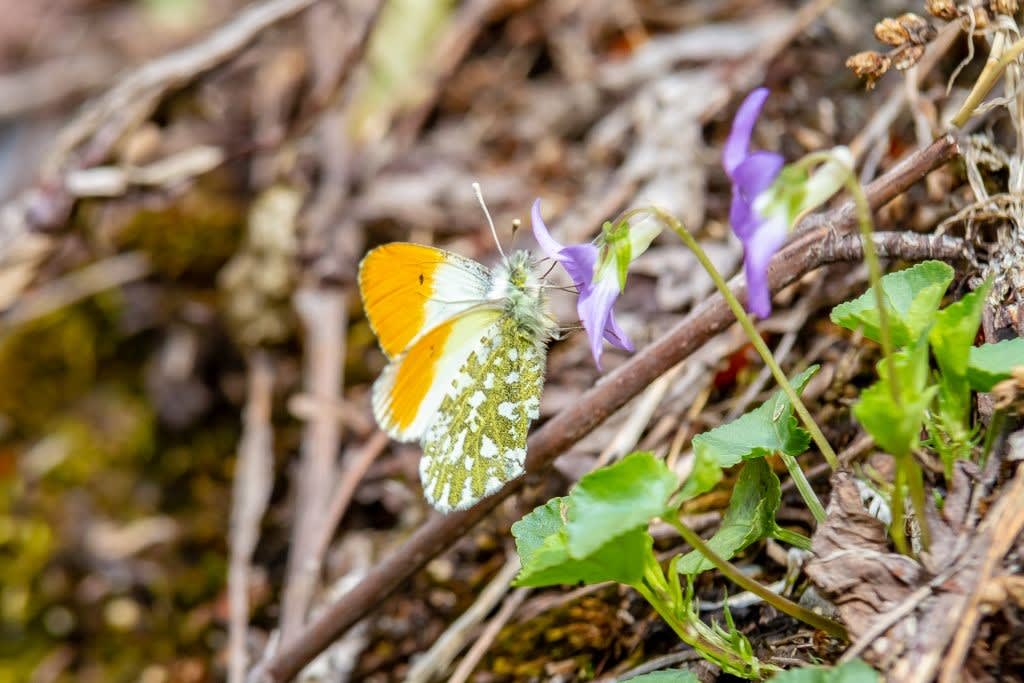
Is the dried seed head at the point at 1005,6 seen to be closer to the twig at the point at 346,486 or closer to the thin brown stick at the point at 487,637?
the thin brown stick at the point at 487,637

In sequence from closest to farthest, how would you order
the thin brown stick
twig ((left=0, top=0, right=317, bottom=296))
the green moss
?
the thin brown stick < twig ((left=0, top=0, right=317, bottom=296)) < the green moss

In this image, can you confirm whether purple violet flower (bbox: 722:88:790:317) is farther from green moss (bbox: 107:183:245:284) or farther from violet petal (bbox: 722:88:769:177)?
green moss (bbox: 107:183:245:284)

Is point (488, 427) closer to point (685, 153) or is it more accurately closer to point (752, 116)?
point (752, 116)

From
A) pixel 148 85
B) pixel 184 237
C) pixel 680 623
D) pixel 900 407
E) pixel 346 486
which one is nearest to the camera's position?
pixel 900 407

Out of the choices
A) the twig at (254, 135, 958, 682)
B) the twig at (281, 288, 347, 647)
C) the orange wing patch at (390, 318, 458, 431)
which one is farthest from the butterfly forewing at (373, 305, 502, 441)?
the twig at (281, 288, 347, 647)

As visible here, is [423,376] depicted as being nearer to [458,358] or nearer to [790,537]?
[458,358]

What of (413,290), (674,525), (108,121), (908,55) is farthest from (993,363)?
(108,121)

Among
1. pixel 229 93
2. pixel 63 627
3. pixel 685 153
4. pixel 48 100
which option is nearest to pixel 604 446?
pixel 685 153
